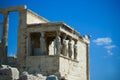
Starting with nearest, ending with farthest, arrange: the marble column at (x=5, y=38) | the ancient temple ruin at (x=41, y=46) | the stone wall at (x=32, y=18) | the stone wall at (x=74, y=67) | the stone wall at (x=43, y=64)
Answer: the stone wall at (x=43, y=64) < the ancient temple ruin at (x=41, y=46) < the stone wall at (x=74, y=67) < the stone wall at (x=32, y=18) < the marble column at (x=5, y=38)

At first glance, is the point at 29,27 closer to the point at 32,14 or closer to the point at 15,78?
the point at 32,14

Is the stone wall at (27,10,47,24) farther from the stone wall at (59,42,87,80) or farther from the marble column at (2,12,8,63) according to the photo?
the stone wall at (59,42,87,80)

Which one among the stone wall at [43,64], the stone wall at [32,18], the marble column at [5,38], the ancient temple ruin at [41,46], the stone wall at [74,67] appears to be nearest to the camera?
the stone wall at [43,64]

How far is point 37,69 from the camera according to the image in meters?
21.0

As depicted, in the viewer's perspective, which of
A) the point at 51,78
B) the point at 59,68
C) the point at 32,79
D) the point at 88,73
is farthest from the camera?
the point at 88,73

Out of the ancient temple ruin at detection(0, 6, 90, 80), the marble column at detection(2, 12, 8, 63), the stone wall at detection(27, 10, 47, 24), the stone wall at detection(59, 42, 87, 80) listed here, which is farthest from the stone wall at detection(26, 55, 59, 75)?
the stone wall at detection(27, 10, 47, 24)

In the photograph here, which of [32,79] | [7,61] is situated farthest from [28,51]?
[32,79]

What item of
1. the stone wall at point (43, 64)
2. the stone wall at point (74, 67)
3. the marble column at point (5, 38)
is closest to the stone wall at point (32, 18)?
the marble column at point (5, 38)

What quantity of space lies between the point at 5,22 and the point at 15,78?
12613 mm

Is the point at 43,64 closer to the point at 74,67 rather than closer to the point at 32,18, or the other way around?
the point at 74,67

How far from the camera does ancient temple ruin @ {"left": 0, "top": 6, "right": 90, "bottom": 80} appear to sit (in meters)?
20.8

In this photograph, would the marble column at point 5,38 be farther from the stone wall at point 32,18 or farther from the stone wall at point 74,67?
the stone wall at point 74,67

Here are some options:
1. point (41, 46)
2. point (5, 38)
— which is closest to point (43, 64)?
point (41, 46)

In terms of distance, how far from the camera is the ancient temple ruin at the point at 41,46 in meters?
20.8
